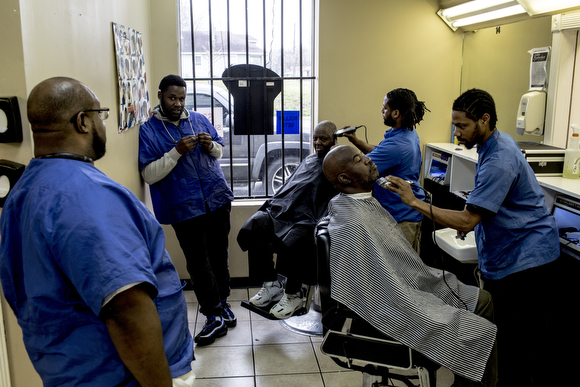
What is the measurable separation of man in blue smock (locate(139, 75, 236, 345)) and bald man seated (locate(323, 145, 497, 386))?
1.10 meters

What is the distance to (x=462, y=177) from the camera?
319 cm

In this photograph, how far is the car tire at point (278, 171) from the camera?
144 inches

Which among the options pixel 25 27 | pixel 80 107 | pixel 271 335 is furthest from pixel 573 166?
pixel 25 27

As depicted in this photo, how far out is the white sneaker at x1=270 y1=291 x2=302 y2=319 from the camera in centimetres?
269

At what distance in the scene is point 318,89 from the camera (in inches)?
136

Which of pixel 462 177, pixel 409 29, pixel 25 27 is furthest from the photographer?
pixel 409 29

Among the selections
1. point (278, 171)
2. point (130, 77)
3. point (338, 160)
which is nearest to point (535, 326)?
point (338, 160)

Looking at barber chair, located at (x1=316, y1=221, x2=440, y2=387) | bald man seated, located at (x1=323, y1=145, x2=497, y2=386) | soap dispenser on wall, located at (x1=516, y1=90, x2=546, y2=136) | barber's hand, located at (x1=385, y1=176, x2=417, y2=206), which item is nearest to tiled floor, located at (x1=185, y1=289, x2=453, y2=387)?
barber chair, located at (x1=316, y1=221, x2=440, y2=387)

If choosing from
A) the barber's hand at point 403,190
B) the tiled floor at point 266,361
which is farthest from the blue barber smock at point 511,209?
the tiled floor at point 266,361

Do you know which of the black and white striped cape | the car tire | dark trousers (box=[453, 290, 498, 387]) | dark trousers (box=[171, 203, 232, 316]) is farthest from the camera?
the car tire

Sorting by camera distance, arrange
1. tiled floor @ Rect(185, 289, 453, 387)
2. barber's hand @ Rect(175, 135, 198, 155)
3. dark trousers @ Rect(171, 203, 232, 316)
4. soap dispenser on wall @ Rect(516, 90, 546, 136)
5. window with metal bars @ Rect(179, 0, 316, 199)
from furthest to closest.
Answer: window with metal bars @ Rect(179, 0, 316, 199) → soap dispenser on wall @ Rect(516, 90, 546, 136) → dark trousers @ Rect(171, 203, 232, 316) → barber's hand @ Rect(175, 135, 198, 155) → tiled floor @ Rect(185, 289, 453, 387)

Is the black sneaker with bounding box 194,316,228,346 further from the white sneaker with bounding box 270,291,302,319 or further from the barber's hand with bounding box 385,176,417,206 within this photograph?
the barber's hand with bounding box 385,176,417,206

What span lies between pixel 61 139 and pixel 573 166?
252cm

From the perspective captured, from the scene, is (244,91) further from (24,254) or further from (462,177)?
(24,254)
